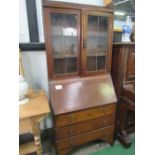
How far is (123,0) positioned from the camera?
1.94 metres

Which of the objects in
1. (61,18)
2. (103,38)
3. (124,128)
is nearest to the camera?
(61,18)

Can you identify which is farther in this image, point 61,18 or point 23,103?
point 61,18

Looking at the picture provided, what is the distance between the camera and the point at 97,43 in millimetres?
1676

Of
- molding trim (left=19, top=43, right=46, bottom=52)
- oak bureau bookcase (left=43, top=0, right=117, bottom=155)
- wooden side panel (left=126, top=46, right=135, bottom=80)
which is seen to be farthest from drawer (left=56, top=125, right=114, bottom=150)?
molding trim (left=19, top=43, right=46, bottom=52)

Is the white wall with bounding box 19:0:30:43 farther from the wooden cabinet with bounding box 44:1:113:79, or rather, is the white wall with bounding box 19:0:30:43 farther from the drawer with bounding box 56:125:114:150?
the drawer with bounding box 56:125:114:150

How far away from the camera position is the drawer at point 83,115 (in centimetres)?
143

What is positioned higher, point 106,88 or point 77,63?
point 77,63

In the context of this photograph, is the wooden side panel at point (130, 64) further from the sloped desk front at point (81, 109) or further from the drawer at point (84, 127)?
the drawer at point (84, 127)

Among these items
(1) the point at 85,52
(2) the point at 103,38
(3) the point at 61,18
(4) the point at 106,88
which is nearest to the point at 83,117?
(4) the point at 106,88

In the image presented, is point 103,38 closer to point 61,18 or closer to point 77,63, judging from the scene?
point 77,63
